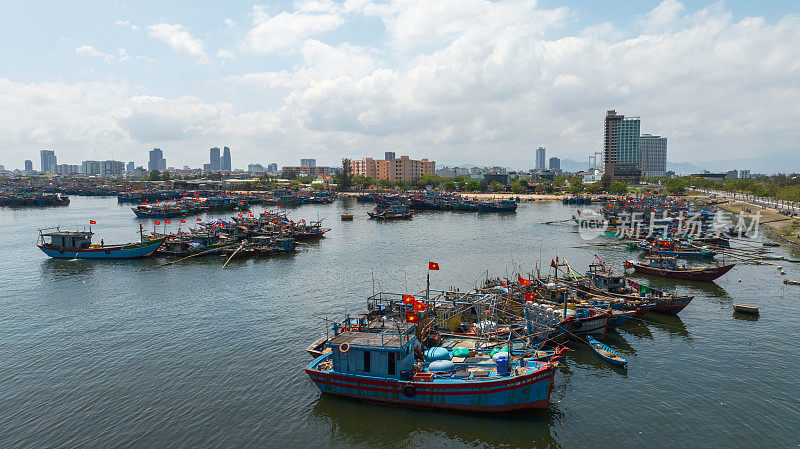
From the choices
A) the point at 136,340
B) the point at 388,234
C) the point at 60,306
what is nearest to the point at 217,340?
the point at 136,340

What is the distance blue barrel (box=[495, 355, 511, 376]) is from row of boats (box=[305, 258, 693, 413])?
50mm

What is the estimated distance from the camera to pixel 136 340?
3334 centimetres

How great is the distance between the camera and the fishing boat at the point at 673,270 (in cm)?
4844

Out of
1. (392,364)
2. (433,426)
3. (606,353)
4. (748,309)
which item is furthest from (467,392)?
(748,309)

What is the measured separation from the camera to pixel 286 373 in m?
28.2

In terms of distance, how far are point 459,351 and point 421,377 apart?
314 cm

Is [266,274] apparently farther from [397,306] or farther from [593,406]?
[593,406]

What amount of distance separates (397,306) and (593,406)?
13093 mm

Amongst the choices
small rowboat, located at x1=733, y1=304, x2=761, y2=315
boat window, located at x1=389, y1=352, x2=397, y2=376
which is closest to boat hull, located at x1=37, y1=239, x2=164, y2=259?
boat window, located at x1=389, y1=352, x2=397, y2=376

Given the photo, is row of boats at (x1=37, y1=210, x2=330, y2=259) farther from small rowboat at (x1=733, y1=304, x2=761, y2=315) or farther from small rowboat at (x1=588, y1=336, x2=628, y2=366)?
small rowboat at (x1=733, y1=304, x2=761, y2=315)

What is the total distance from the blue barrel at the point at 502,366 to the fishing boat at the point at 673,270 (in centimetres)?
3597

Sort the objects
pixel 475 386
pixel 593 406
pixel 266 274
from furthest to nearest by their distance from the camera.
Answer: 1. pixel 266 274
2. pixel 593 406
3. pixel 475 386

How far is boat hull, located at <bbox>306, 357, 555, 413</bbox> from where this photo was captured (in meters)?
22.4

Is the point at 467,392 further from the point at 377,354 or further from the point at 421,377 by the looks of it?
the point at 377,354
